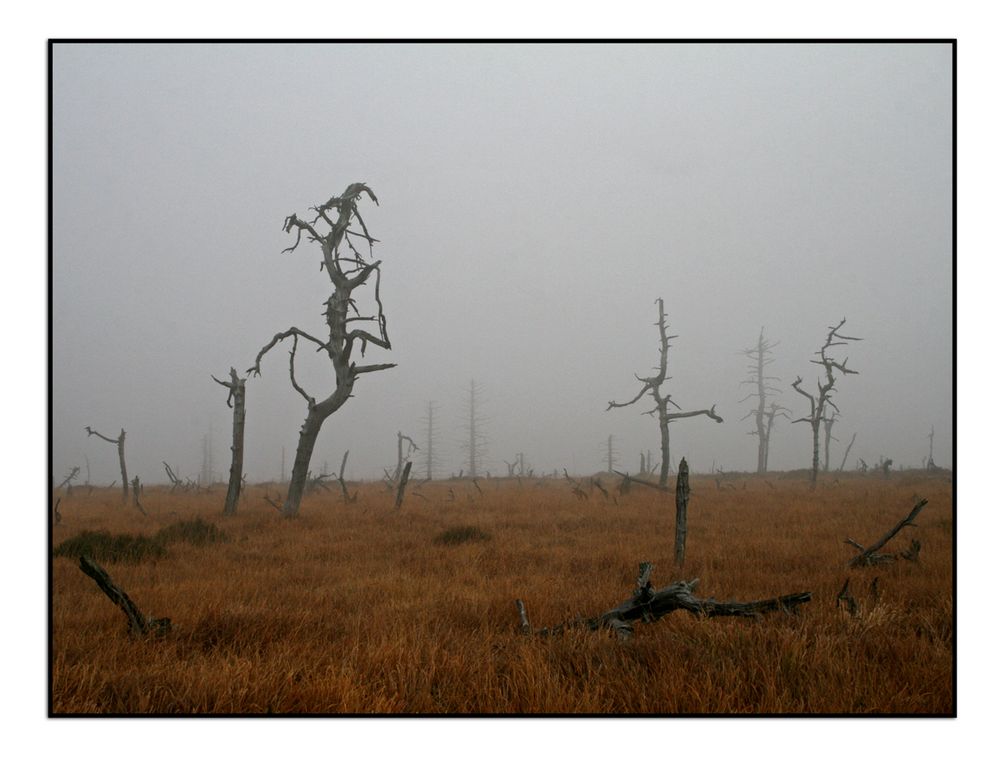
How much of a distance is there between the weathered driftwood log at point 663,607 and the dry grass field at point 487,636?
0.12 m

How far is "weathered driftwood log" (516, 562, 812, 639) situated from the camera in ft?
12.9

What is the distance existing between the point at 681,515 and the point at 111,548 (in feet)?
27.2

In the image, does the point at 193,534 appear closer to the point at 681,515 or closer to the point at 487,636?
the point at 487,636

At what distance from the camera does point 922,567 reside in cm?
662

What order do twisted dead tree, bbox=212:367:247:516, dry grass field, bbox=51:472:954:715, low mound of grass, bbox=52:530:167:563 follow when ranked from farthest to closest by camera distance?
twisted dead tree, bbox=212:367:247:516 < low mound of grass, bbox=52:530:167:563 < dry grass field, bbox=51:472:954:715

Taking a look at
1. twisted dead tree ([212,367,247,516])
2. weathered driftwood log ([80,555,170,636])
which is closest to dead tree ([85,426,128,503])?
twisted dead tree ([212,367,247,516])

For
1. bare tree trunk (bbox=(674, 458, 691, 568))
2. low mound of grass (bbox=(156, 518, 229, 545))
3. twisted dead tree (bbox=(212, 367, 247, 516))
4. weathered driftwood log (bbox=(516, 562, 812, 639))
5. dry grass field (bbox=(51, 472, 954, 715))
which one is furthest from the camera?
twisted dead tree (bbox=(212, 367, 247, 516))

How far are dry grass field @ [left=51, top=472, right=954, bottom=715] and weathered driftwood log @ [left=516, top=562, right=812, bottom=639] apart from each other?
0.41 ft

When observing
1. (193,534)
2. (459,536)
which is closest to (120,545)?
(193,534)

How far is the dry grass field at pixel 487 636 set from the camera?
3229mm

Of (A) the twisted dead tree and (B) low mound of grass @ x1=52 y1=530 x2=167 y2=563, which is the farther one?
(A) the twisted dead tree

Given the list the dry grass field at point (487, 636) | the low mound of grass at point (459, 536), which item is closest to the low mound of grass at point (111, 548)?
the dry grass field at point (487, 636)

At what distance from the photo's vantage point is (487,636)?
13.7 feet

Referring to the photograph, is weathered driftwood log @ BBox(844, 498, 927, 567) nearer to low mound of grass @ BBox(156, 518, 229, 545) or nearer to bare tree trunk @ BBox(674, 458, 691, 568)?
bare tree trunk @ BBox(674, 458, 691, 568)
